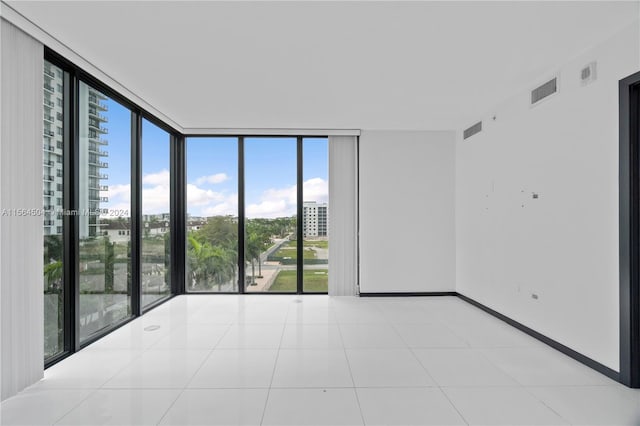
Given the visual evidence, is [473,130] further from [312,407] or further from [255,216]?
[312,407]

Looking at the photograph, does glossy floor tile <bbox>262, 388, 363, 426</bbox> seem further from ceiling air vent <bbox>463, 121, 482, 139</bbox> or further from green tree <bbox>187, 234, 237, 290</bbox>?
ceiling air vent <bbox>463, 121, 482, 139</bbox>

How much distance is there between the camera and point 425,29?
255cm

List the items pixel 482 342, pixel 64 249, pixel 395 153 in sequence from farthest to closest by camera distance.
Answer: pixel 395 153
pixel 482 342
pixel 64 249

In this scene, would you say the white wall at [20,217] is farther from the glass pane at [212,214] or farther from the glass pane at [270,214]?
the glass pane at [270,214]

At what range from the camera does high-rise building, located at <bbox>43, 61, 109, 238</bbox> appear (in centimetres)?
285

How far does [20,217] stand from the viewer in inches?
94.7

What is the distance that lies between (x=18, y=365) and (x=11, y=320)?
14.3 inches

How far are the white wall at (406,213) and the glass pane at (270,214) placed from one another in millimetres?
1256

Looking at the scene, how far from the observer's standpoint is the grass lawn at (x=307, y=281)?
5629 millimetres

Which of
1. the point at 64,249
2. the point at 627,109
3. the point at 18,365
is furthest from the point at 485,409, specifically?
the point at 64,249

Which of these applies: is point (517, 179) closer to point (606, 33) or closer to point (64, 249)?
point (606, 33)

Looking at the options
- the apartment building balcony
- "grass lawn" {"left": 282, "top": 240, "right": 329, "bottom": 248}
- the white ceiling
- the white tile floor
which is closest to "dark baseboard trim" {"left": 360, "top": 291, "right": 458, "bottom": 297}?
"grass lawn" {"left": 282, "top": 240, "right": 329, "bottom": 248}

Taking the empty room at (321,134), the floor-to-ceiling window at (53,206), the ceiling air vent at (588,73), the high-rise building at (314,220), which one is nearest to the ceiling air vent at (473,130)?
the empty room at (321,134)

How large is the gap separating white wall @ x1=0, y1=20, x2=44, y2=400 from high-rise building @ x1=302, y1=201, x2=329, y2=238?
3664mm
